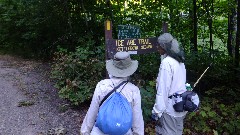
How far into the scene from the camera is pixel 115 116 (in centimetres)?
276

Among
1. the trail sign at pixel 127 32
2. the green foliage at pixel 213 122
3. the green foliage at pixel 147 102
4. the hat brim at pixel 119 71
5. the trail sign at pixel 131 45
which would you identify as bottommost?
the green foliage at pixel 213 122

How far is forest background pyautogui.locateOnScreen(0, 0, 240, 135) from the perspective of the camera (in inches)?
269

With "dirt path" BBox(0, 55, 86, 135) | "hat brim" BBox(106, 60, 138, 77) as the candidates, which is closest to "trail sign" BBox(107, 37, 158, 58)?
"dirt path" BBox(0, 55, 86, 135)

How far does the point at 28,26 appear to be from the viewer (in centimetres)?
1462

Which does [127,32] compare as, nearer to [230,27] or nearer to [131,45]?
[131,45]

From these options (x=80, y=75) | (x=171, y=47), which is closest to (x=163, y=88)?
(x=171, y=47)

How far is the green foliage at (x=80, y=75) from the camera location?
23.6ft

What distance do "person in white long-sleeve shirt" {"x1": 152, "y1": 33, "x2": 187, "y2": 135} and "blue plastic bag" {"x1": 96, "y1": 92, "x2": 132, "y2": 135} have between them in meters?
0.95

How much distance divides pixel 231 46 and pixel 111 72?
1032cm

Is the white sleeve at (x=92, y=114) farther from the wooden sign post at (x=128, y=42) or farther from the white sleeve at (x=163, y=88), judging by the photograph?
the wooden sign post at (x=128, y=42)

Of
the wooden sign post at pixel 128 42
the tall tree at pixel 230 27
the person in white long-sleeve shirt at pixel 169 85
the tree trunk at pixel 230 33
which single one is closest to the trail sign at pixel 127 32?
the wooden sign post at pixel 128 42

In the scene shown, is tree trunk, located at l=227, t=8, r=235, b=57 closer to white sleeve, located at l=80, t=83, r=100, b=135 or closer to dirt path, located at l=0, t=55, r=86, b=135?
dirt path, located at l=0, t=55, r=86, b=135

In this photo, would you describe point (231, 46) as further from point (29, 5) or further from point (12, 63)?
point (12, 63)

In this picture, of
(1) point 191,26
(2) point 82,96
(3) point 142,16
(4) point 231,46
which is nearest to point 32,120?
(2) point 82,96
